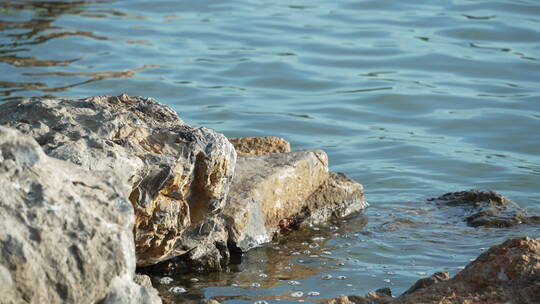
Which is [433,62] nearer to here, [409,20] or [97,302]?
[409,20]

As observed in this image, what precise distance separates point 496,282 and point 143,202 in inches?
64.0

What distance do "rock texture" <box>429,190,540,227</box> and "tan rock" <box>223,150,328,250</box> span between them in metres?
0.98

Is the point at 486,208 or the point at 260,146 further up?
the point at 260,146

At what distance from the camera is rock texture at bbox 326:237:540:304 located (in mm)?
3508

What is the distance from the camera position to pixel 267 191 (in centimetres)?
553

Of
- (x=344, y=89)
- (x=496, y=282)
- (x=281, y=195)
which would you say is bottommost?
(x=344, y=89)

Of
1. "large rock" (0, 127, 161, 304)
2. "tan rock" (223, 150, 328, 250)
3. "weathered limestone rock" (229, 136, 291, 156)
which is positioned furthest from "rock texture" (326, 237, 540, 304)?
"weathered limestone rock" (229, 136, 291, 156)

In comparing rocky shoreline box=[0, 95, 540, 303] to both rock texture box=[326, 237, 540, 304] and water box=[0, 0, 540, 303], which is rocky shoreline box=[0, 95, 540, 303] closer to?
rock texture box=[326, 237, 540, 304]

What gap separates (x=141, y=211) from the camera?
4250mm

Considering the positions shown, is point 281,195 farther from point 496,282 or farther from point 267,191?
point 496,282

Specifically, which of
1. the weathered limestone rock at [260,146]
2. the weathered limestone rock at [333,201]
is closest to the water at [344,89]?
the weathered limestone rock at [333,201]

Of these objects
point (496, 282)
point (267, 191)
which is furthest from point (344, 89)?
point (496, 282)

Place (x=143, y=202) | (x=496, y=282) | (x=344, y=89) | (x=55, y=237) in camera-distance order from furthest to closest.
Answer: (x=344, y=89)
(x=143, y=202)
(x=496, y=282)
(x=55, y=237)

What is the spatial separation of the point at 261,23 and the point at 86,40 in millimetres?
2365
